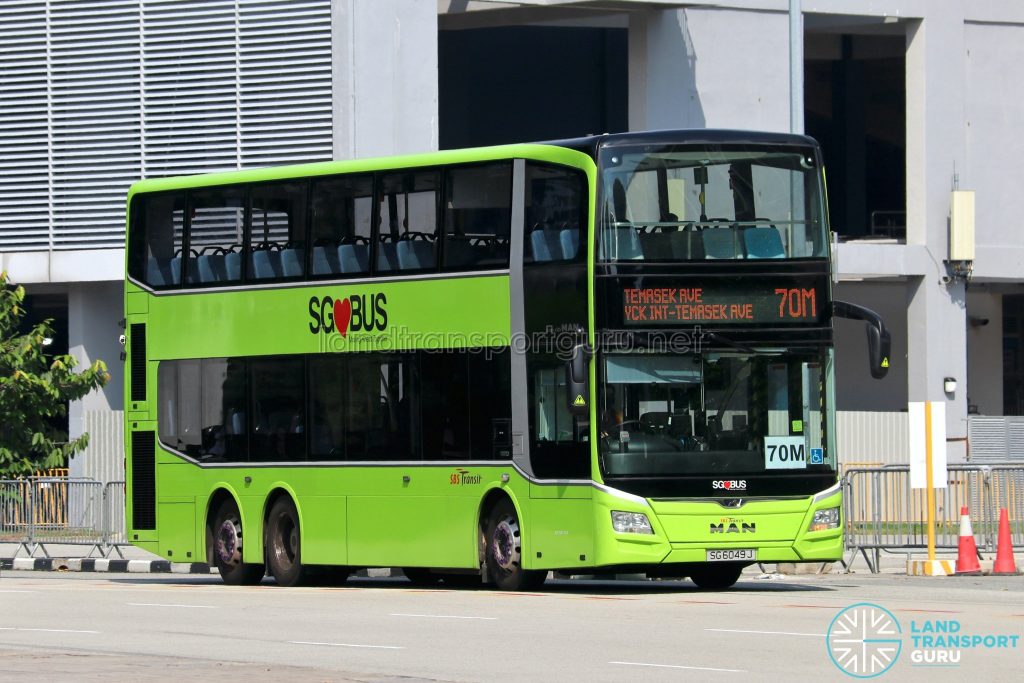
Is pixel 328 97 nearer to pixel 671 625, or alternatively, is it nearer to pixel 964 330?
pixel 964 330

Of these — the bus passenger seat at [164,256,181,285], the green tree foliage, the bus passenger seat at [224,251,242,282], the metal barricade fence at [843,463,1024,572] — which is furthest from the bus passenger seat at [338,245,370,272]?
the green tree foliage

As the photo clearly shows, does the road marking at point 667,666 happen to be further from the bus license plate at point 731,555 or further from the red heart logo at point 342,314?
the red heart logo at point 342,314

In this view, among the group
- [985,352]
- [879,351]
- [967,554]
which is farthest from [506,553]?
[985,352]

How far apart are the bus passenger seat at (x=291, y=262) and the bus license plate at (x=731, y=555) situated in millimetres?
6236

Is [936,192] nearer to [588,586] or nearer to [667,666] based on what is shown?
[588,586]

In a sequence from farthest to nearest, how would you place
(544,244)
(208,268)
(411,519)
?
(208,268), (411,519), (544,244)

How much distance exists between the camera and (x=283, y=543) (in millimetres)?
22938

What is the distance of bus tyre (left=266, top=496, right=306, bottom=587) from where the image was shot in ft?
74.9

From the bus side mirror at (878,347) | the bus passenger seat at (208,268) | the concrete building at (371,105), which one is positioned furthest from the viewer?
the concrete building at (371,105)

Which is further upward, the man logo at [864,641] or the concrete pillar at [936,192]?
the concrete pillar at [936,192]

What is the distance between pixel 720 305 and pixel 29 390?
20.2 metres

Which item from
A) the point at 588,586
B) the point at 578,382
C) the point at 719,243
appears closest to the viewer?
the point at 578,382

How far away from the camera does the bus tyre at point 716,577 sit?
20719 mm

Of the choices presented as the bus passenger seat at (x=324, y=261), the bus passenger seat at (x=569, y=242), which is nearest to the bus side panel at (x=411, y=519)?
the bus passenger seat at (x=324, y=261)
